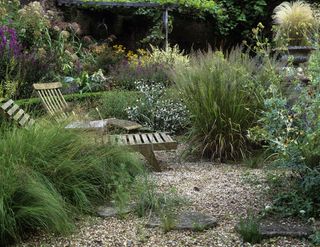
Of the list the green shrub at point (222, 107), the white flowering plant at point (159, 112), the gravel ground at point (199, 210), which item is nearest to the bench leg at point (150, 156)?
the gravel ground at point (199, 210)

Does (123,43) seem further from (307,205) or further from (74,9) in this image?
(307,205)

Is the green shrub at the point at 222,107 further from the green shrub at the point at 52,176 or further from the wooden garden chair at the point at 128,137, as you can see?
the green shrub at the point at 52,176

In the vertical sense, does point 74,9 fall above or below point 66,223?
above

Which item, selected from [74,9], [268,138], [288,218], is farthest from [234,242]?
[74,9]

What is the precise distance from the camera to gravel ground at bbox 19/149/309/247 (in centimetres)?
301

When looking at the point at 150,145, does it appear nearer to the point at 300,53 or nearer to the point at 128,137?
the point at 128,137

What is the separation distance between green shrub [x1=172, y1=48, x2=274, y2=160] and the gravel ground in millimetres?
578

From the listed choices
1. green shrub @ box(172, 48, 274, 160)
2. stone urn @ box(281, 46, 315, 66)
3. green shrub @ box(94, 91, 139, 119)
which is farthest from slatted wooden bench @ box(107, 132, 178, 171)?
stone urn @ box(281, 46, 315, 66)

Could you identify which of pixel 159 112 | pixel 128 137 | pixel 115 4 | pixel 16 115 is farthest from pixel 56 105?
pixel 115 4

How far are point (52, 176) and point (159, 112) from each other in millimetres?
3423

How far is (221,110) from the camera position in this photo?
5.14 metres

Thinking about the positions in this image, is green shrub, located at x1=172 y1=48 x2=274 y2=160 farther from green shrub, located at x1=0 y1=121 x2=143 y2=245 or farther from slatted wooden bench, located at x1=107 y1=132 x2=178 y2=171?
green shrub, located at x1=0 y1=121 x2=143 y2=245

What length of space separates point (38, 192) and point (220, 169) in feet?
7.20

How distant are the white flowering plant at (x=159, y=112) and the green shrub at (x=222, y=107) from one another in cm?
127
